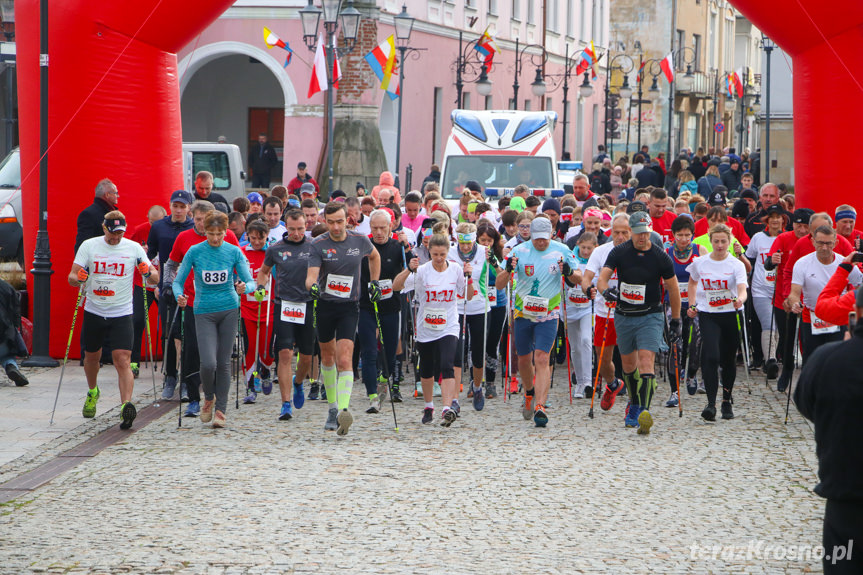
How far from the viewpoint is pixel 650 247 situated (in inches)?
411

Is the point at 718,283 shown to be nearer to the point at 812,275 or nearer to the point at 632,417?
the point at 812,275

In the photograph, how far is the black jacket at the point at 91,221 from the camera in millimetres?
13078

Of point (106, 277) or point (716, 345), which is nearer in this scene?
point (106, 277)

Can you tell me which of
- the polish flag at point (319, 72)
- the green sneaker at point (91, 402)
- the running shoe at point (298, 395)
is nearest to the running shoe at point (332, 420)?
the running shoe at point (298, 395)

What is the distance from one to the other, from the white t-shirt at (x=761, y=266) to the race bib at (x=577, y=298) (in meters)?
2.38

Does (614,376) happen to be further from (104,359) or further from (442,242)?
(104,359)

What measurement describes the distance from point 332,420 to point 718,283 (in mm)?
3514

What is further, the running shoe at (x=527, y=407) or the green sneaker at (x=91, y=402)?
the running shoe at (x=527, y=407)

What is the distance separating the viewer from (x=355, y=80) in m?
33.1

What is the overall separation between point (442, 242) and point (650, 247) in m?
1.70

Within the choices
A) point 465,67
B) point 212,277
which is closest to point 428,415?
point 212,277

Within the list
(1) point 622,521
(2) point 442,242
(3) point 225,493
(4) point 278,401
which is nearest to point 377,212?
(2) point 442,242

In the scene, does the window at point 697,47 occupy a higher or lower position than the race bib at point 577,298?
higher

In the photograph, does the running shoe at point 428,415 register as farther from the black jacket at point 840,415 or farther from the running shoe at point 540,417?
the black jacket at point 840,415
